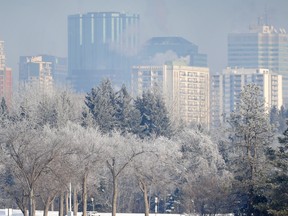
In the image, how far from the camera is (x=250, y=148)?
215 feet

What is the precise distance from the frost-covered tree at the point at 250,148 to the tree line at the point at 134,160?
0.05 metres

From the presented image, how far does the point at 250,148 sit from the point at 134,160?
19.0 m

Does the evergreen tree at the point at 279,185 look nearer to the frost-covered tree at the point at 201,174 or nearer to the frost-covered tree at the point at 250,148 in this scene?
the frost-covered tree at the point at 250,148

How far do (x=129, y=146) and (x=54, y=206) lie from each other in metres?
13.8

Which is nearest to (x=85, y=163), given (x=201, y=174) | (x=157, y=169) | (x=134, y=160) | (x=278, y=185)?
(x=134, y=160)

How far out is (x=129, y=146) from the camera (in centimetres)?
8519

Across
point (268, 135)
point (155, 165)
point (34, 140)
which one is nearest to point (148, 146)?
point (155, 165)

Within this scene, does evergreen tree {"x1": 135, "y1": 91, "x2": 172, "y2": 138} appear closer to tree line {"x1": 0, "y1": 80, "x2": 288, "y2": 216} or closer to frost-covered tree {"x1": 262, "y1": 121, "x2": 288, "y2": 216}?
tree line {"x1": 0, "y1": 80, "x2": 288, "y2": 216}

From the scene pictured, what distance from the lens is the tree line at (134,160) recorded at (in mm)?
65188

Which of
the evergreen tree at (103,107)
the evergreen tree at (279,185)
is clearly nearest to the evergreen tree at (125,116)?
the evergreen tree at (103,107)

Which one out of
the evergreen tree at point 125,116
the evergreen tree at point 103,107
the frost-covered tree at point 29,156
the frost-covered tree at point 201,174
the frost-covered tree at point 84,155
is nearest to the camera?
the frost-covered tree at point 29,156


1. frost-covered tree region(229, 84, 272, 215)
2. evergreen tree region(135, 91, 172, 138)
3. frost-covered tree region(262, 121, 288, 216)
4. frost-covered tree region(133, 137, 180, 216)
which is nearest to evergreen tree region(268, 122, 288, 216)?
frost-covered tree region(262, 121, 288, 216)

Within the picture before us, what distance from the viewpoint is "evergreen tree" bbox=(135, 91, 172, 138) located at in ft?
348

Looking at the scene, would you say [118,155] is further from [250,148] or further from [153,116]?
[153,116]
